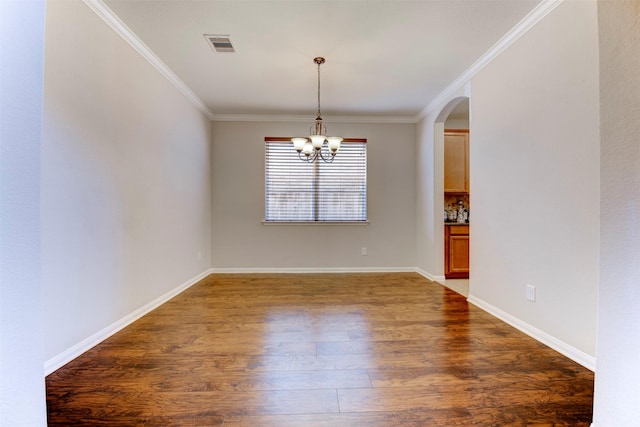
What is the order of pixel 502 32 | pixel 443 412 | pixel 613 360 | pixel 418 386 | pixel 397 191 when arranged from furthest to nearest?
pixel 397 191
pixel 502 32
pixel 418 386
pixel 443 412
pixel 613 360

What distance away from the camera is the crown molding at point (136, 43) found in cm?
218

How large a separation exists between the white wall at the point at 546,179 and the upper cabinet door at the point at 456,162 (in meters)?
1.69

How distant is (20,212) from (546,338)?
9.79 feet

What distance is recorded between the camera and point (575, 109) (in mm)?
1960

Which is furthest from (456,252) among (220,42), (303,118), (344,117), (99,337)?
(99,337)

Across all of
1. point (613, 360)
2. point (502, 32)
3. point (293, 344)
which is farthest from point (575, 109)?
point (293, 344)

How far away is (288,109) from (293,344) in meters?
3.42

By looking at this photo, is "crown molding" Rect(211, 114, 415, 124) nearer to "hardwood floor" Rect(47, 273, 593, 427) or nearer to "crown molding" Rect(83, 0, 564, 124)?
"crown molding" Rect(83, 0, 564, 124)

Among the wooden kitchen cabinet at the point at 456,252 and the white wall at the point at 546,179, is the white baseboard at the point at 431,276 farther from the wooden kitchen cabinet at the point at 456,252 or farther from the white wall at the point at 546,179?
the white wall at the point at 546,179

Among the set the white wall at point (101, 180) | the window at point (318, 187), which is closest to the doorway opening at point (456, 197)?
the window at point (318, 187)

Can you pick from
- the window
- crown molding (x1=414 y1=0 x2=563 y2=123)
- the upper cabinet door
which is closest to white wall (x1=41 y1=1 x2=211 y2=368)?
the window

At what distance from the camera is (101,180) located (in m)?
2.24

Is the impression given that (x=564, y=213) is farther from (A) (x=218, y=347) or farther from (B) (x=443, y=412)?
(A) (x=218, y=347)

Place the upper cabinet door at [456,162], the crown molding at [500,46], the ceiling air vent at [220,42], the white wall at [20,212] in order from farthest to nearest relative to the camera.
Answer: the upper cabinet door at [456,162] < the ceiling air vent at [220,42] < the crown molding at [500,46] < the white wall at [20,212]
